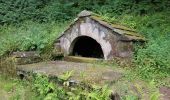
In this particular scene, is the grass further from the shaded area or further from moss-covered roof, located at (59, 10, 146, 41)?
moss-covered roof, located at (59, 10, 146, 41)

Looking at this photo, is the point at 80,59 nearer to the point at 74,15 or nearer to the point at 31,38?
the point at 31,38

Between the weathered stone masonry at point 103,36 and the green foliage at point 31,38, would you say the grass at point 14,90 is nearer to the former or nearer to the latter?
the green foliage at point 31,38

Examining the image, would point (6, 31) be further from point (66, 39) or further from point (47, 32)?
point (66, 39)

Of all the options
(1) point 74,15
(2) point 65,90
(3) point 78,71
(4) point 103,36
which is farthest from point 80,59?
(1) point 74,15

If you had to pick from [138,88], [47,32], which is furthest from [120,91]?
[47,32]

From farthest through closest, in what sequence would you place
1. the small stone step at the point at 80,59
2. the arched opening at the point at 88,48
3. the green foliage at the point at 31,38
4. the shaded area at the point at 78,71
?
the arched opening at the point at 88,48, the green foliage at the point at 31,38, the small stone step at the point at 80,59, the shaded area at the point at 78,71

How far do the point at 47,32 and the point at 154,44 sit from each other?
14.0 feet

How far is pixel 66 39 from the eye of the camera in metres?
10.7

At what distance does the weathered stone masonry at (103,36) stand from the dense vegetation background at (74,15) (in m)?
0.38

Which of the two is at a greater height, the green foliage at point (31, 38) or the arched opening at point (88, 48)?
the green foliage at point (31, 38)

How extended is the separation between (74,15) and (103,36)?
414cm

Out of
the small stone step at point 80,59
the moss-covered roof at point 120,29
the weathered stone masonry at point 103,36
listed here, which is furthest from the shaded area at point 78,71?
the moss-covered roof at point 120,29

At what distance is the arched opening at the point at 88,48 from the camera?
11.3 m

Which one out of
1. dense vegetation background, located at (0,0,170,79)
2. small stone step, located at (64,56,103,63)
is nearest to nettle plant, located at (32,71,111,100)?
dense vegetation background, located at (0,0,170,79)
